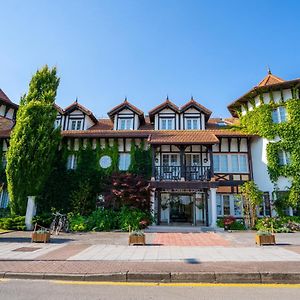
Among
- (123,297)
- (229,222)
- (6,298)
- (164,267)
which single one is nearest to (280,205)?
(229,222)

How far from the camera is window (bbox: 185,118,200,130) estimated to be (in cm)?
2188

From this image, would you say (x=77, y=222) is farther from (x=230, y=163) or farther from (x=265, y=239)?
(x=230, y=163)

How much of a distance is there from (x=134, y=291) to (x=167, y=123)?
18.1 meters

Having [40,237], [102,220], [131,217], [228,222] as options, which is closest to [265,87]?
[228,222]

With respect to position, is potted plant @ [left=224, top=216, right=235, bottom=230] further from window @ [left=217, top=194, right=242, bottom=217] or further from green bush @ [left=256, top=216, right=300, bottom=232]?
window @ [left=217, top=194, right=242, bottom=217]

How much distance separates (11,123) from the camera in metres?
23.4

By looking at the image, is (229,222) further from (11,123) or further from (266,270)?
(11,123)

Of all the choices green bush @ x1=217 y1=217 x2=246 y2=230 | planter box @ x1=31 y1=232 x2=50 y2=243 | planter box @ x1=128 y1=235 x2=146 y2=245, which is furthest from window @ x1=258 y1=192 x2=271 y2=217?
planter box @ x1=31 y1=232 x2=50 y2=243

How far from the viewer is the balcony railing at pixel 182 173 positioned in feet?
59.7

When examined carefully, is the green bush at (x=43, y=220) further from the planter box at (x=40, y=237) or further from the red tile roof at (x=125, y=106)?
the red tile roof at (x=125, y=106)

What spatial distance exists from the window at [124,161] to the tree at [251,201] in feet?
29.7

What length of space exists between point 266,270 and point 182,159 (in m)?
12.4

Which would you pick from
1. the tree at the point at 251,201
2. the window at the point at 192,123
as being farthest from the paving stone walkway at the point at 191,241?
the window at the point at 192,123

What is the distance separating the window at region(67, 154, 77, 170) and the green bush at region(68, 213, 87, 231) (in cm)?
431
